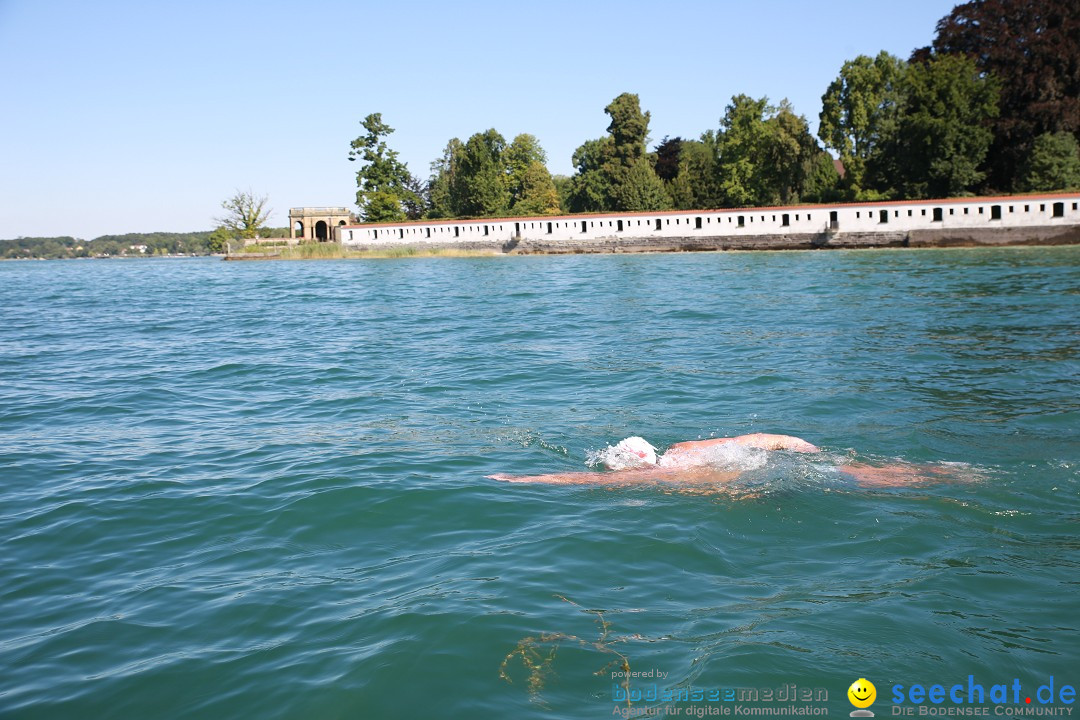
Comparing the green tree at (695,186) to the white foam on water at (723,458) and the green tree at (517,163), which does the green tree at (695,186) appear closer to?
the green tree at (517,163)

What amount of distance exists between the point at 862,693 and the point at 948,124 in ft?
192

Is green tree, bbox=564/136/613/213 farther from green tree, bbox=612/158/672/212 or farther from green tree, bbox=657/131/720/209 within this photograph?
green tree, bbox=657/131/720/209

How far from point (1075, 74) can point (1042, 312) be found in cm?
4691

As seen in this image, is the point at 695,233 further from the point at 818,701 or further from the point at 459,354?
the point at 818,701

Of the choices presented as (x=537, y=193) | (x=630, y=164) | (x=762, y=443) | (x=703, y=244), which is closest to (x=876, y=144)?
(x=703, y=244)

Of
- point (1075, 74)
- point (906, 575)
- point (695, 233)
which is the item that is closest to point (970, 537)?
point (906, 575)

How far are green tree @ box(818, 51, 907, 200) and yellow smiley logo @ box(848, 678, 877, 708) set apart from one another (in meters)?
60.8

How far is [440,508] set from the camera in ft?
21.8

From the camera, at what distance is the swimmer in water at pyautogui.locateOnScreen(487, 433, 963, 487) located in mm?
7098

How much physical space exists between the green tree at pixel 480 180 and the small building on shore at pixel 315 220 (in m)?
11.9

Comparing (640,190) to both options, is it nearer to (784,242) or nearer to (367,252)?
(784,242)

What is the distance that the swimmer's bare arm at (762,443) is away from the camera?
7.66m

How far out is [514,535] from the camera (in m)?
6.00

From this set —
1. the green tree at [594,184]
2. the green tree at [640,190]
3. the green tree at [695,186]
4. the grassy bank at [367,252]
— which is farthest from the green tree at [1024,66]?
the grassy bank at [367,252]
